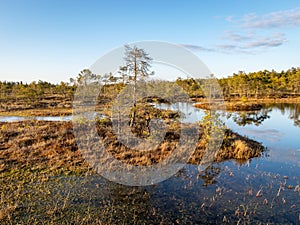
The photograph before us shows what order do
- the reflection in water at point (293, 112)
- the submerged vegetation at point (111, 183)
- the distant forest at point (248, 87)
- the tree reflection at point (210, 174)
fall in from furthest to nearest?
1. the distant forest at point (248, 87)
2. the reflection in water at point (293, 112)
3. the tree reflection at point (210, 174)
4. the submerged vegetation at point (111, 183)

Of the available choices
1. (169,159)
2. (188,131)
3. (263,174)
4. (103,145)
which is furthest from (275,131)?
(103,145)

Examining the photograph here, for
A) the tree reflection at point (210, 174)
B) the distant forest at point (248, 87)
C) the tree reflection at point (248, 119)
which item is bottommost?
the tree reflection at point (210, 174)

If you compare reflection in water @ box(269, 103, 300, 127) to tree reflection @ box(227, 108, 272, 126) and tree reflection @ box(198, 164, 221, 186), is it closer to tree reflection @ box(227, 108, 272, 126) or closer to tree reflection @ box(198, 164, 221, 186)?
tree reflection @ box(227, 108, 272, 126)

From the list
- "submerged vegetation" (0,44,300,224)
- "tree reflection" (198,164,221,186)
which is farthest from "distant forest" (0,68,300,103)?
"tree reflection" (198,164,221,186)

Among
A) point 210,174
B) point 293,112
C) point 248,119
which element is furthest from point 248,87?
point 210,174

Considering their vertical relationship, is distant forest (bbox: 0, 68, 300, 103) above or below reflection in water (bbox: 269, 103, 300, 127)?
above

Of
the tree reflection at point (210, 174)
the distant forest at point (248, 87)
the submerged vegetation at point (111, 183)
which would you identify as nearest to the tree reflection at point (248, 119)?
the submerged vegetation at point (111, 183)

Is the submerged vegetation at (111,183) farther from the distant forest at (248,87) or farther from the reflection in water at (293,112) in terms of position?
the distant forest at (248,87)

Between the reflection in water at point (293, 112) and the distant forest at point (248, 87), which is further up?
the distant forest at point (248, 87)

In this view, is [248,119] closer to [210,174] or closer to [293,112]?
[293,112]

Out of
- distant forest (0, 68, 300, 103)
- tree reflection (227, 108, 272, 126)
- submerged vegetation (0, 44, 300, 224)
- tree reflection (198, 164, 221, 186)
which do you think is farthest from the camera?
distant forest (0, 68, 300, 103)

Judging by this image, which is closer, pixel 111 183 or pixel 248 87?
pixel 111 183

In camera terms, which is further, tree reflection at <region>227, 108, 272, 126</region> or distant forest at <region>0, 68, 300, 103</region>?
distant forest at <region>0, 68, 300, 103</region>

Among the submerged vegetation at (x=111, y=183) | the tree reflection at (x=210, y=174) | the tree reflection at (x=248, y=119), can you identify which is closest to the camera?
the submerged vegetation at (x=111, y=183)
